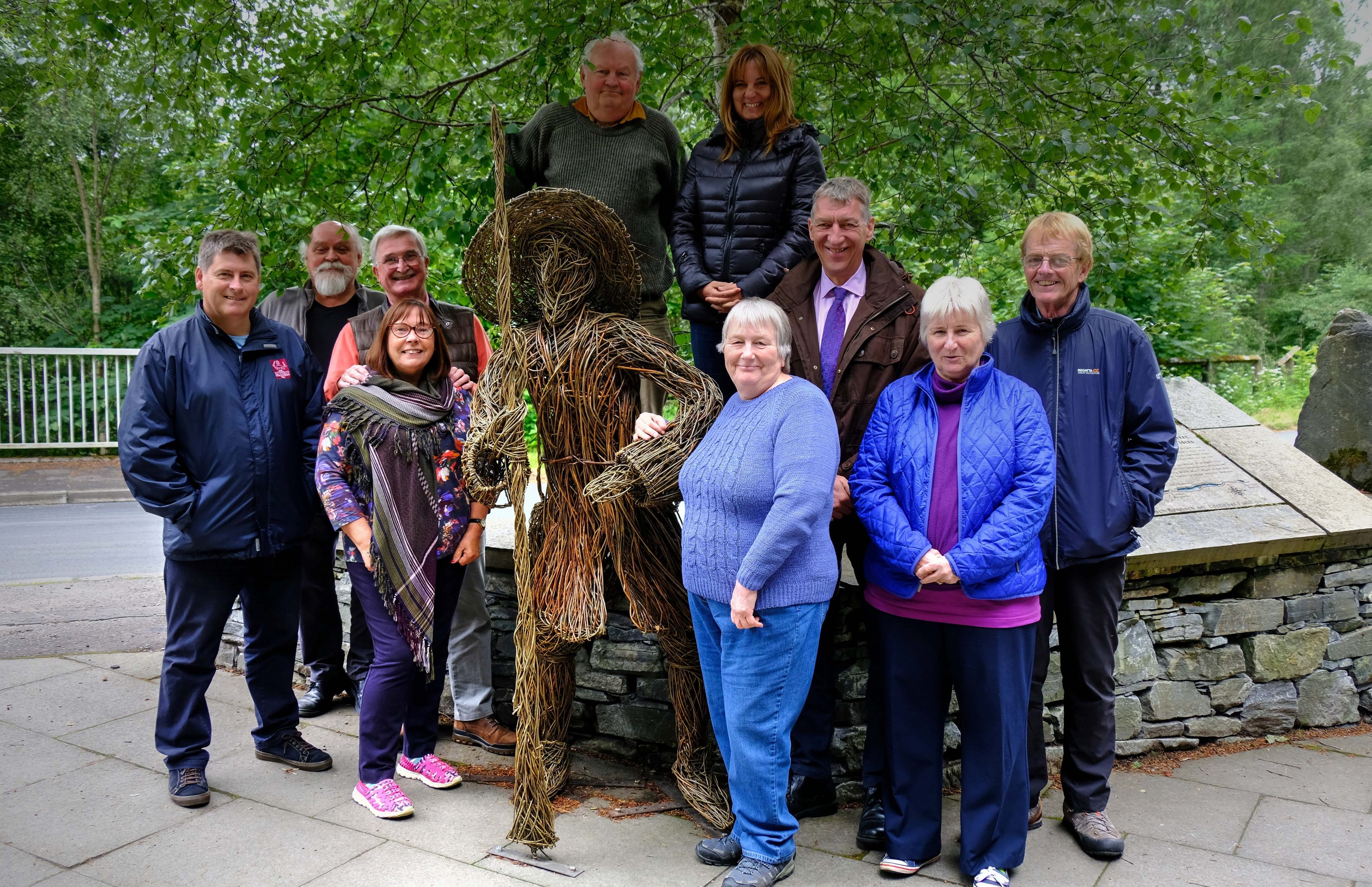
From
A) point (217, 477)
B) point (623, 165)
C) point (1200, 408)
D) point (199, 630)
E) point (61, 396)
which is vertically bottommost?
point (199, 630)

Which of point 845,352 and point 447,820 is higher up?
point 845,352

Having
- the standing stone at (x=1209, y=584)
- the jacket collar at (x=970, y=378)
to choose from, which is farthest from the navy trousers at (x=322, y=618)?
the standing stone at (x=1209, y=584)

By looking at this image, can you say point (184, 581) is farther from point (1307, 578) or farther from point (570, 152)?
point (1307, 578)

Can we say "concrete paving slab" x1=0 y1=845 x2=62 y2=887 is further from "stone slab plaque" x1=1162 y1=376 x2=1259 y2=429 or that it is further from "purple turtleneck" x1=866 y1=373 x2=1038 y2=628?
"stone slab plaque" x1=1162 y1=376 x2=1259 y2=429

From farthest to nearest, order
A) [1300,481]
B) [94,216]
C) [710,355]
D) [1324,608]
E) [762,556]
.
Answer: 1. [94,216]
2. [1300,481]
3. [1324,608]
4. [710,355]
5. [762,556]

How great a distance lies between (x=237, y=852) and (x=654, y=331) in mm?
2510

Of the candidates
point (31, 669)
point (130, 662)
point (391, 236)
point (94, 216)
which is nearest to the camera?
point (391, 236)

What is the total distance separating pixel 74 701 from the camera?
4.88 metres

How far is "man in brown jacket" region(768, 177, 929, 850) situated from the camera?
3498 millimetres

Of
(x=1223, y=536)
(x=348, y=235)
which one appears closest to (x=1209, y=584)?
(x=1223, y=536)

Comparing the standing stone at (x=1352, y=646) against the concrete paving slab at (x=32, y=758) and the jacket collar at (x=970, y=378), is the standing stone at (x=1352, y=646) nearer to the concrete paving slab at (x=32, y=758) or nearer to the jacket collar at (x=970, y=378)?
the jacket collar at (x=970, y=378)

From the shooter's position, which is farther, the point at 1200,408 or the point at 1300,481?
the point at 1200,408

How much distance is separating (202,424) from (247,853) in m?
1.62

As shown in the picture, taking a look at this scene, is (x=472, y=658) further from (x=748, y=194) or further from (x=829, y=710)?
(x=748, y=194)
